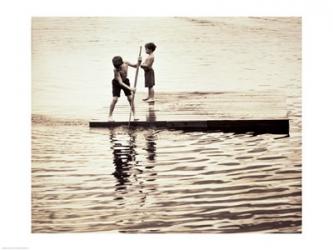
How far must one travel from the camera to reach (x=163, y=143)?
2.95 m

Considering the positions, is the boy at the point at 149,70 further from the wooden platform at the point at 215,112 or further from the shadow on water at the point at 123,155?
the shadow on water at the point at 123,155

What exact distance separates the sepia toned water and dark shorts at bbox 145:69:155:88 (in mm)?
29

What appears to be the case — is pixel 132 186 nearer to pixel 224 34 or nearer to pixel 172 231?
pixel 172 231

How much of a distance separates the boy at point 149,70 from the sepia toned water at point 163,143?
0.03 meters

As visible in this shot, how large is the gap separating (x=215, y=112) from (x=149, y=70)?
33 centimetres

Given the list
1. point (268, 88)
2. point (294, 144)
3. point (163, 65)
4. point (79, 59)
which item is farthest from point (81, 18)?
point (294, 144)

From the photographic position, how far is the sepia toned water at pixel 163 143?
291cm

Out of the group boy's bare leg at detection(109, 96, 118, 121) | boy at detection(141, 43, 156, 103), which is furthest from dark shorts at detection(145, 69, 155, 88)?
boy's bare leg at detection(109, 96, 118, 121)

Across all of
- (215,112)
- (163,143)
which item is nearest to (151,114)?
(163,143)

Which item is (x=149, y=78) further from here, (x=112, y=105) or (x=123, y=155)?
(x=123, y=155)

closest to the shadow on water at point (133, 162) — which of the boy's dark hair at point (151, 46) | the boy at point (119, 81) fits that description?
the boy at point (119, 81)

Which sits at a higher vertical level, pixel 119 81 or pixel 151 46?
pixel 151 46
